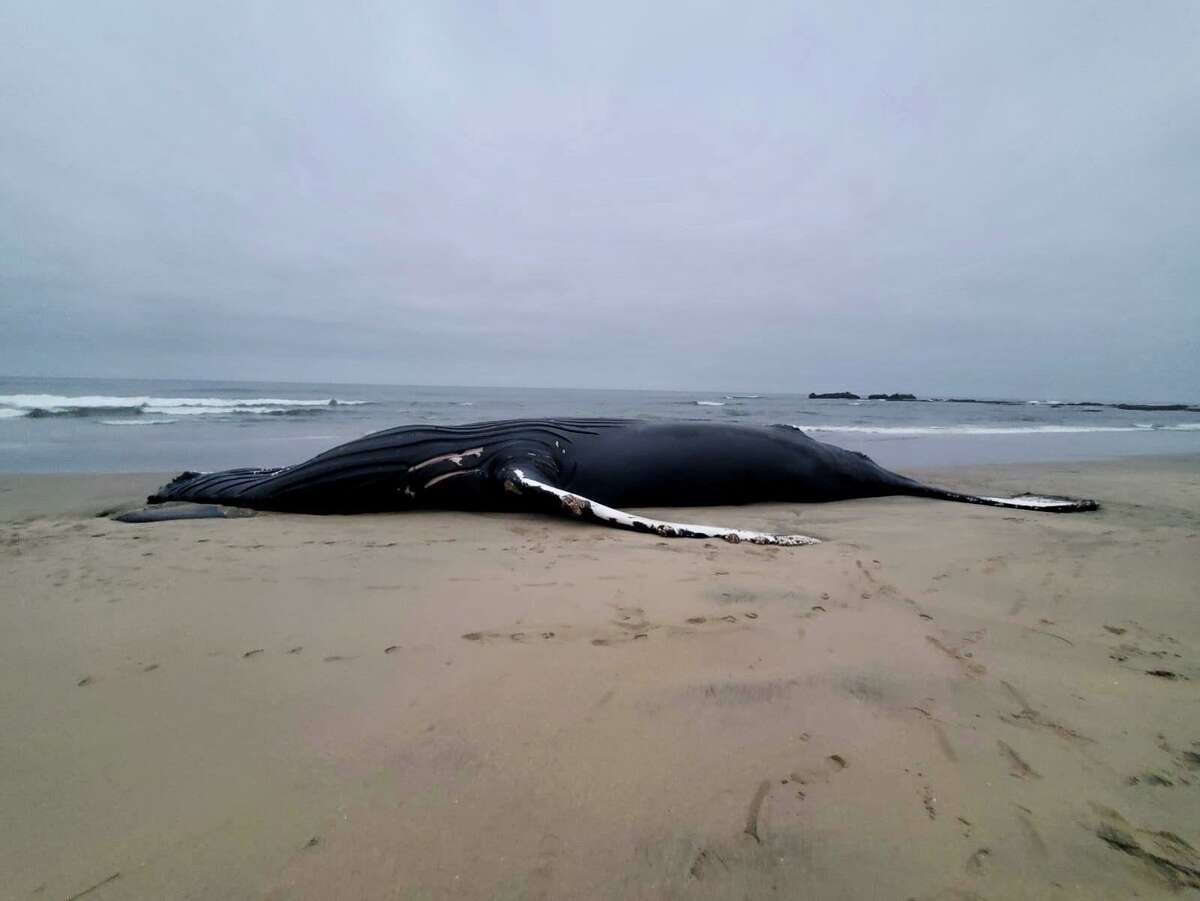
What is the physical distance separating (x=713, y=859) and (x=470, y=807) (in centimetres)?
55

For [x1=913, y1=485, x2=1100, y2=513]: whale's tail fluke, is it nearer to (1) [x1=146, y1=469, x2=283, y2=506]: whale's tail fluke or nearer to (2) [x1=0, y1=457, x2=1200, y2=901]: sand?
(2) [x1=0, y1=457, x2=1200, y2=901]: sand

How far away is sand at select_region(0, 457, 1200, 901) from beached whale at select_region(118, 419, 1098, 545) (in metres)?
2.18

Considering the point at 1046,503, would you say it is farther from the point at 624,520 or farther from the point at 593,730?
the point at 593,730

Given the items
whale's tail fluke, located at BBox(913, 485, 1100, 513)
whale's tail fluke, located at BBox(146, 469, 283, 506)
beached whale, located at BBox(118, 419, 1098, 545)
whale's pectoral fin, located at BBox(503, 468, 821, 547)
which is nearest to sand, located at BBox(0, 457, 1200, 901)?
whale's pectoral fin, located at BBox(503, 468, 821, 547)

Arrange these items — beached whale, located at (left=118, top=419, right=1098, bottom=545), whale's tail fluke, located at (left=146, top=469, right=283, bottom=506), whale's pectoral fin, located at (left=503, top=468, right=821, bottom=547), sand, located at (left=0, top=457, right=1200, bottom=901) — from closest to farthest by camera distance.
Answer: sand, located at (left=0, top=457, right=1200, bottom=901), whale's pectoral fin, located at (left=503, top=468, right=821, bottom=547), beached whale, located at (left=118, top=419, right=1098, bottom=545), whale's tail fluke, located at (left=146, top=469, right=283, bottom=506)

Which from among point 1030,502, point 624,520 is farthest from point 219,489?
point 1030,502

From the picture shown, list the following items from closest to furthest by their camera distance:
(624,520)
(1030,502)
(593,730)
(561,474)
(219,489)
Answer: (593,730) < (624,520) < (561,474) < (219,489) < (1030,502)

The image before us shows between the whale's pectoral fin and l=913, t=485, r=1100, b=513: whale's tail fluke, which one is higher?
the whale's pectoral fin

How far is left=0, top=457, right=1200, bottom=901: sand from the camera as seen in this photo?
128 centimetres

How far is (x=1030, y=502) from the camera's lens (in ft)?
20.2

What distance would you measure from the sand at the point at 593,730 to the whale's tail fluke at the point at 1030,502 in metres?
2.76

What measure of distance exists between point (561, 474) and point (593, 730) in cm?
423

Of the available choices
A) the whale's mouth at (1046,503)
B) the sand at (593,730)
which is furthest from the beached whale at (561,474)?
the sand at (593,730)

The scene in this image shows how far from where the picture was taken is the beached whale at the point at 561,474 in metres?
5.66
